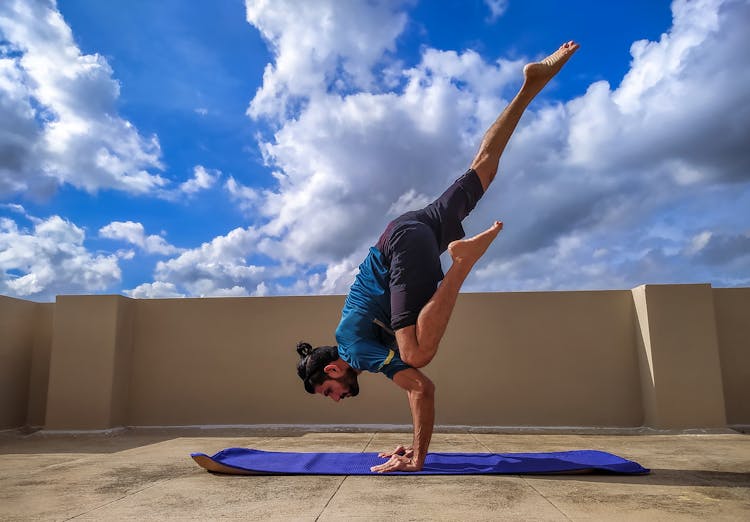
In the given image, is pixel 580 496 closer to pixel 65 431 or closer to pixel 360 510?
pixel 360 510

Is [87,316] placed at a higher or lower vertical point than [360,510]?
higher

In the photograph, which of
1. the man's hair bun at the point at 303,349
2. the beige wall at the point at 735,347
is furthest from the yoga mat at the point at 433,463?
the beige wall at the point at 735,347

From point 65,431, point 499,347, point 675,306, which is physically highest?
point 675,306

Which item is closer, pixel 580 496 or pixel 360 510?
pixel 360 510

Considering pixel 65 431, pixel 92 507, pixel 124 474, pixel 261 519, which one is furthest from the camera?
pixel 65 431

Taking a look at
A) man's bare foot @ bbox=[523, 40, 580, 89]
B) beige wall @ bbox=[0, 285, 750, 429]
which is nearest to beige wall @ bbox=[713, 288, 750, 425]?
beige wall @ bbox=[0, 285, 750, 429]

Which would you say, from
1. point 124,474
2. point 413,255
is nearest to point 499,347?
point 413,255

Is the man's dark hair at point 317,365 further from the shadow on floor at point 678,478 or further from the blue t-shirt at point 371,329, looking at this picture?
the shadow on floor at point 678,478

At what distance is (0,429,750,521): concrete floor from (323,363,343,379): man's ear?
55cm

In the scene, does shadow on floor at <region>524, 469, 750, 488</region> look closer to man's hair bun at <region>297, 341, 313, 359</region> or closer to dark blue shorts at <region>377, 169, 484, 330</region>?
dark blue shorts at <region>377, 169, 484, 330</region>

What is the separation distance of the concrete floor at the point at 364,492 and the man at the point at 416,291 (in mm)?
498

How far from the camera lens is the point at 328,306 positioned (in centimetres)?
631

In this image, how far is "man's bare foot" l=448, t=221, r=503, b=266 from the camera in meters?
2.74

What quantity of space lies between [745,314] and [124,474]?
6.02 meters
